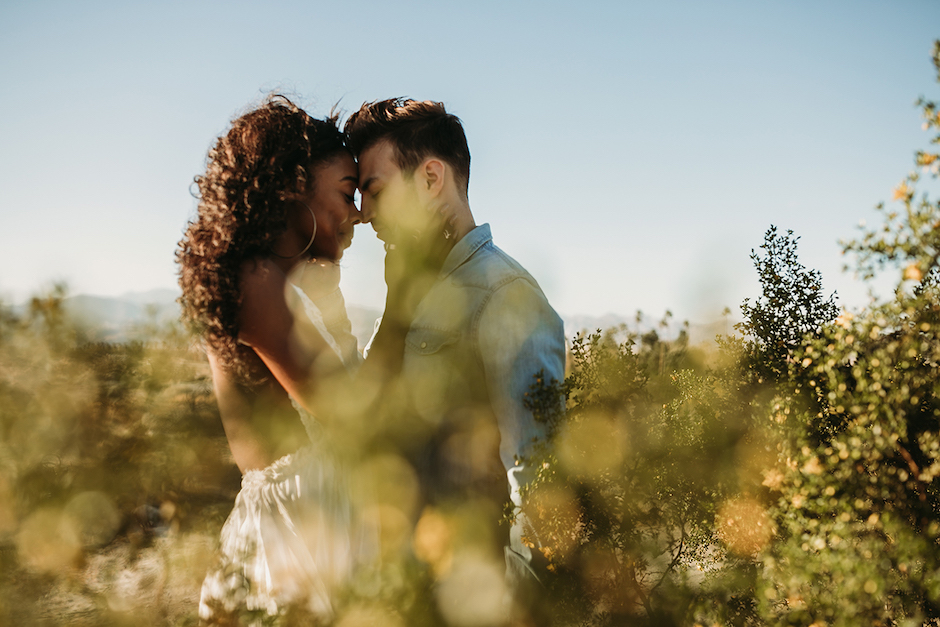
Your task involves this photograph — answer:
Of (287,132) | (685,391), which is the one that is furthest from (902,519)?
(287,132)

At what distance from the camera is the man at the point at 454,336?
2.25m

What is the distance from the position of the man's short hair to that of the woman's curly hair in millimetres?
398

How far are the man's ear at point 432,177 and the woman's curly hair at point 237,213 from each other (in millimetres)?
687

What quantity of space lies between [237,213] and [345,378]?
3.40 feet

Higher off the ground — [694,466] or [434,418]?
[434,418]

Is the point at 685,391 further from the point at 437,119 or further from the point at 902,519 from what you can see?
the point at 437,119

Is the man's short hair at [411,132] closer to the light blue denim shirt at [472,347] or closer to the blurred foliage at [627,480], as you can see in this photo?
the light blue denim shirt at [472,347]

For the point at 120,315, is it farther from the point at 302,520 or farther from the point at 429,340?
the point at 429,340

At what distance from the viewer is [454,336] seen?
2574mm

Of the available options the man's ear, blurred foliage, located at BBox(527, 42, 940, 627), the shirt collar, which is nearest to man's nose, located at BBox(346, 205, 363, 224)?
the man's ear

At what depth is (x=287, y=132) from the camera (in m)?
2.79

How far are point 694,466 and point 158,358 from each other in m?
2.45

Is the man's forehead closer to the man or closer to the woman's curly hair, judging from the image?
the man

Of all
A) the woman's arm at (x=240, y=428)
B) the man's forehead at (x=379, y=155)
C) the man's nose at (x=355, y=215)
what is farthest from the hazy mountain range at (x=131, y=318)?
the man's forehead at (x=379, y=155)
